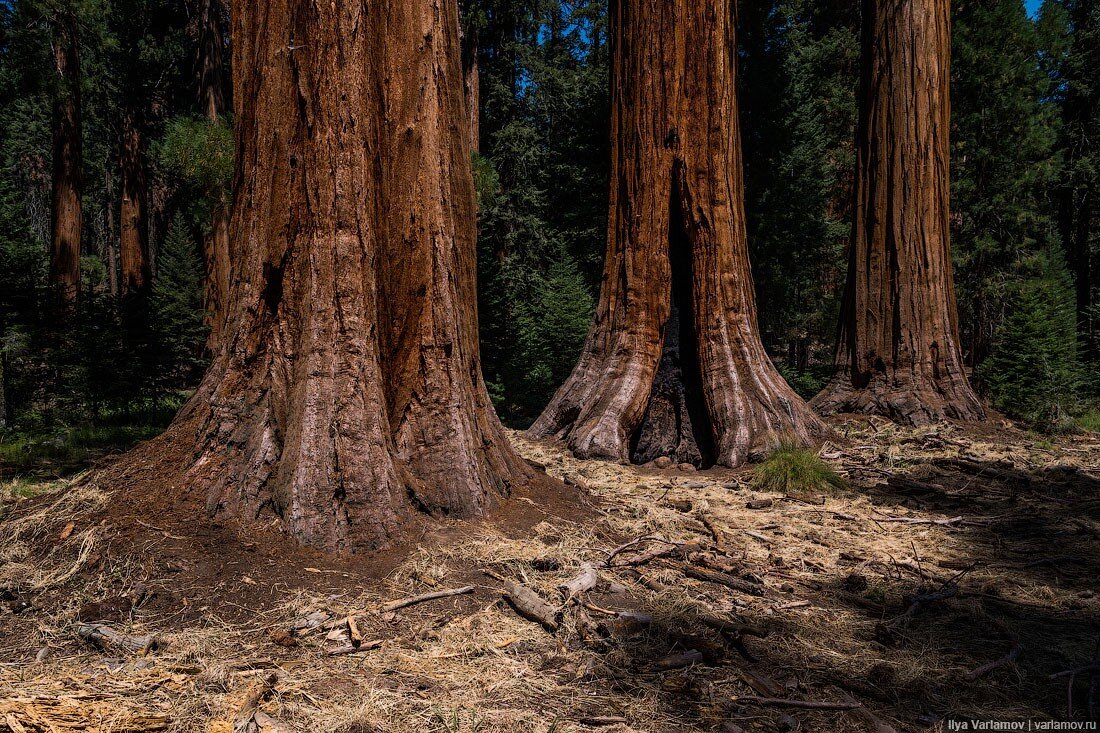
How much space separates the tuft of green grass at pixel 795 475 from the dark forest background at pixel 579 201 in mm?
4353

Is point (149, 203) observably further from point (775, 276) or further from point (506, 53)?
point (775, 276)

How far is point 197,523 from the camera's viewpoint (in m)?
3.08

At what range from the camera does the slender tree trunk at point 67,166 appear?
1030 cm

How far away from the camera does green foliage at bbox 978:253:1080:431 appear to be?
7812 mm

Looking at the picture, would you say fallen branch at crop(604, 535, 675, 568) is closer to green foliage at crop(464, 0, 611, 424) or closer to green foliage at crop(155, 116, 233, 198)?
green foliage at crop(464, 0, 611, 424)

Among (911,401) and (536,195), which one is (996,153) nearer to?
(911,401)

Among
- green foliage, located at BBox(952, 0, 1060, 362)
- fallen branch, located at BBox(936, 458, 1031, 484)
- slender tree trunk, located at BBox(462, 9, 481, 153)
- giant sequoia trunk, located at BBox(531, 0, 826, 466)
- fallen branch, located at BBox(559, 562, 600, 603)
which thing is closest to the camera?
fallen branch, located at BBox(559, 562, 600, 603)

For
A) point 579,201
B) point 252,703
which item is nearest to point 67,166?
point 579,201

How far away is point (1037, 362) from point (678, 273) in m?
5.14

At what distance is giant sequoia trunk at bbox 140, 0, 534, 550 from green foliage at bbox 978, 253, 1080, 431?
7556 millimetres

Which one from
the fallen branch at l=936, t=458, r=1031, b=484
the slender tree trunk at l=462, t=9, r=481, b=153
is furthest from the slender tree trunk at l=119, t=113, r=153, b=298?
the fallen branch at l=936, t=458, r=1031, b=484

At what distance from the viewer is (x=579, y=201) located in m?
15.7

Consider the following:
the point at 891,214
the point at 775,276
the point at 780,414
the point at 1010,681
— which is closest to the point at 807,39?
the point at 775,276

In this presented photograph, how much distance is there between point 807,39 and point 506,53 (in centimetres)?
969
